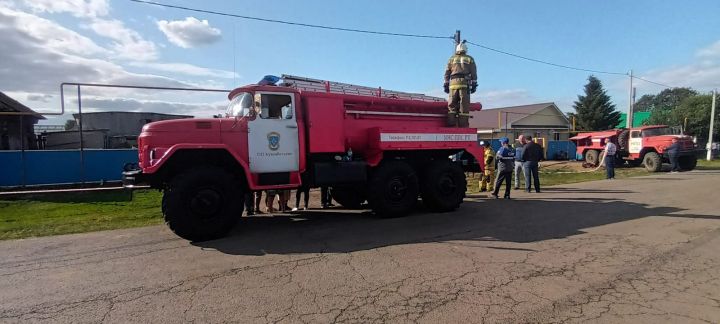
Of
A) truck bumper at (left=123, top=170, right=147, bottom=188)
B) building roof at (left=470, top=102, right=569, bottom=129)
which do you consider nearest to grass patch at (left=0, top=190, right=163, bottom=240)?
truck bumper at (left=123, top=170, right=147, bottom=188)

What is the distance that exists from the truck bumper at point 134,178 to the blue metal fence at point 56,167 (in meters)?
7.46

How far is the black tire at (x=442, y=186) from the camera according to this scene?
30.3ft

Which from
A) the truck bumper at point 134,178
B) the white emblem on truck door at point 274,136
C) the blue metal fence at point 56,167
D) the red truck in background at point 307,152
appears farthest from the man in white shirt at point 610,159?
the blue metal fence at point 56,167

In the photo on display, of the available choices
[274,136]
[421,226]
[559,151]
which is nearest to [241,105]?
[274,136]

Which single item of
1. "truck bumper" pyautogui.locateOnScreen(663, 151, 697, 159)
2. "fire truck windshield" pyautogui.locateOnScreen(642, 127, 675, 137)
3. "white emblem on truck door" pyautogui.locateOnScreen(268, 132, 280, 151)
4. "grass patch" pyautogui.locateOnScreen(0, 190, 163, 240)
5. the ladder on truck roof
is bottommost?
"grass patch" pyautogui.locateOnScreen(0, 190, 163, 240)

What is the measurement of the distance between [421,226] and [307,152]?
2.49 m

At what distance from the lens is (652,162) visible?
21469 millimetres

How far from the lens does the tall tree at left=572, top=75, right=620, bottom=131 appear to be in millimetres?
49000

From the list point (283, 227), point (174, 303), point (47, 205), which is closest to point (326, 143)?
point (283, 227)

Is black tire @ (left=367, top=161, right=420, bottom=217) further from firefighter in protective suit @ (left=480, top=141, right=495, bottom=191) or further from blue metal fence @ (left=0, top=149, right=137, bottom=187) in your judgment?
blue metal fence @ (left=0, top=149, right=137, bottom=187)

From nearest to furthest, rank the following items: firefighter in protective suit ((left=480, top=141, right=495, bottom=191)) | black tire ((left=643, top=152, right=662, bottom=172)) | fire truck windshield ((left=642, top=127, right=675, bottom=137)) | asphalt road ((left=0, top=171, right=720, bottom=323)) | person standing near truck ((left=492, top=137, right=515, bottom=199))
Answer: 1. asphalt road ((left=0, top=171, right=720, bottom=323))
2. person standing near truck ((left=492, top=137, right=515, bottom=199))
3. firefighter in protective suit ((left=480, top=141, right=495, bottom=191))
4. black tire ((left=643, top=152, right=662, bottom=172))
5. fire truck windshield ((left=642, top=127, right=675, bottom=137))

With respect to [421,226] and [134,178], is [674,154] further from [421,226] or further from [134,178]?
[134,178]

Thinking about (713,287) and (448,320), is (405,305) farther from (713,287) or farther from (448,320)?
(713,287)

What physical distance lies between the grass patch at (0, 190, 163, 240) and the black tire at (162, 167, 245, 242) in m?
2.28
